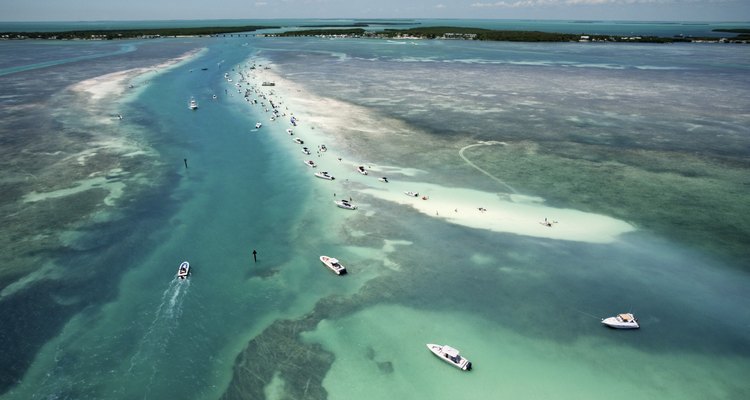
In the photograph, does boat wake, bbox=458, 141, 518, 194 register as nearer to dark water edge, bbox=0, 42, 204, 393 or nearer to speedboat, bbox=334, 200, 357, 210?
speedboat, bbox=334, 200, 357, 210

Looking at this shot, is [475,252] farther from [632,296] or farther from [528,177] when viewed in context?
[528,177]

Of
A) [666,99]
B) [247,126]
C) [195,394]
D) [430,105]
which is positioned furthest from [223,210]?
[666,99]

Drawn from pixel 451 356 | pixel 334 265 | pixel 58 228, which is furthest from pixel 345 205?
pixel 58 228

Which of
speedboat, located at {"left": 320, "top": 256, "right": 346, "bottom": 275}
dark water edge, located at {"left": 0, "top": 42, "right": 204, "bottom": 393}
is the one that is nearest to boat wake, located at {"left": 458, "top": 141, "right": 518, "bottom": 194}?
speedboat, located at {"left": 320, "top": 256, "right": 346, "bottom": 275}

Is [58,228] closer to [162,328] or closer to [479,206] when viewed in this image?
[162,328]

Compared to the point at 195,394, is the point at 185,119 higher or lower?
higher

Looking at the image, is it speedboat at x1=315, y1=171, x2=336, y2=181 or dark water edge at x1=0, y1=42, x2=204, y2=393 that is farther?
speedboat at x1=315, y1=171, x2=336, y2=181
